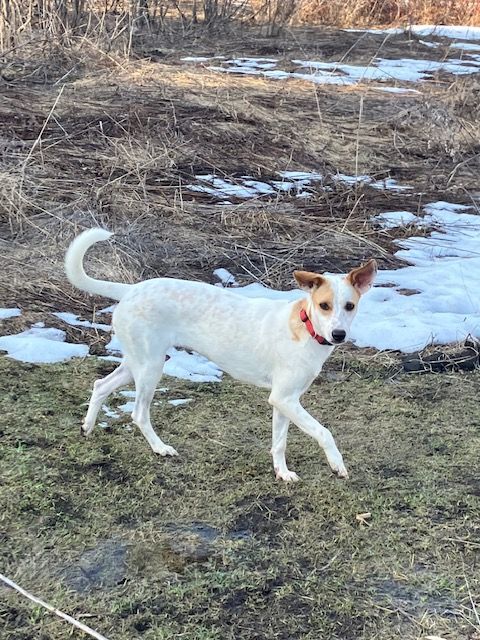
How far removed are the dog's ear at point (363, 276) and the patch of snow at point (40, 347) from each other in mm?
1948

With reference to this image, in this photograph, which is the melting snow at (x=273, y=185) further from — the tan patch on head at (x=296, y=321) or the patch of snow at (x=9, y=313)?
the tan patch on head at (x=296, y=321)

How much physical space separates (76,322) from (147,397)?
5.17ft

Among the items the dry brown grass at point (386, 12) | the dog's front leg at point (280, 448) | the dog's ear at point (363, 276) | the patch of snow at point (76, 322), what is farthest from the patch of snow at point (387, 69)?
the dog's front leg at point (280, 448)

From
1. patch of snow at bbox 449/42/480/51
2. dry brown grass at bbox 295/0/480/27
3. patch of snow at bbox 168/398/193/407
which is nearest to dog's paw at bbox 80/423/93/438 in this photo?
patch of snow at bbox 168/398/193/407

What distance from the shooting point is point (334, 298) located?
3354 mm

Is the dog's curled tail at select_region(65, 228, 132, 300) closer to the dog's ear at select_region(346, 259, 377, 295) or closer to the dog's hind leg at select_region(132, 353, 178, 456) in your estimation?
the dog's hind leg at select_region(132, 353, 178, 456)

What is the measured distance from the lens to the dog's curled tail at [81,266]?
3648 mm

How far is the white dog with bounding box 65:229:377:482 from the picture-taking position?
3533mm

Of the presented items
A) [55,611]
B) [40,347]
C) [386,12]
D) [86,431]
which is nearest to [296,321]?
[86,431]

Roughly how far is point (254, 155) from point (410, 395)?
4358 mm

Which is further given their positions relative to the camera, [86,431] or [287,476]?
[86,431]

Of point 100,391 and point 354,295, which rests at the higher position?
point 354,295

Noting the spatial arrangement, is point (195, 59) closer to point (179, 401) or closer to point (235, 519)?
point (179, 401)

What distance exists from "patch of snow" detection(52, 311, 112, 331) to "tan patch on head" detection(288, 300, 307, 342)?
1811 mm
